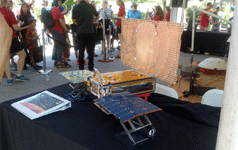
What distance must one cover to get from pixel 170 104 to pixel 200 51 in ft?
17.6

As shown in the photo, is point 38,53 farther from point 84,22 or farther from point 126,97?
point 126,97

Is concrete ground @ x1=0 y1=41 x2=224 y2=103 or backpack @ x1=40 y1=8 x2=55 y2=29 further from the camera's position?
backpack @ x1=40 y1=8 x2=55 y2=29

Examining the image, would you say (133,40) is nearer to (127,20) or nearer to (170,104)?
(127,20)

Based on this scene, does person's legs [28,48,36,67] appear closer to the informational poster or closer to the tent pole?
the informational poster

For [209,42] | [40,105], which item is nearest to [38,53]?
[40,105]

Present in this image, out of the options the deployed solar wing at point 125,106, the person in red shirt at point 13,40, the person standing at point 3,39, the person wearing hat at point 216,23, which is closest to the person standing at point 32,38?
the person in red shirt at point 13,40

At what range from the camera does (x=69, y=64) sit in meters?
4.79

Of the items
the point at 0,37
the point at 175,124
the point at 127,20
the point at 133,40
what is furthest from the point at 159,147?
the point at 127,20

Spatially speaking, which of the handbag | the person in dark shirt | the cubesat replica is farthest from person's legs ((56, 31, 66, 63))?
the cubesat replica

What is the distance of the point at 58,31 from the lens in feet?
14.0

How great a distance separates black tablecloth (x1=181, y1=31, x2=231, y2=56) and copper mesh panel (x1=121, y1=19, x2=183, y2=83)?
179 inches

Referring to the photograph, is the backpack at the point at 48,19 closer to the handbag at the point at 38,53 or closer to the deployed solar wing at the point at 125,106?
the handbag at the point at 38,53

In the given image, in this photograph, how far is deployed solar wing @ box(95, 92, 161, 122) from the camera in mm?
924

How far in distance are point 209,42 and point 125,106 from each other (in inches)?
223
